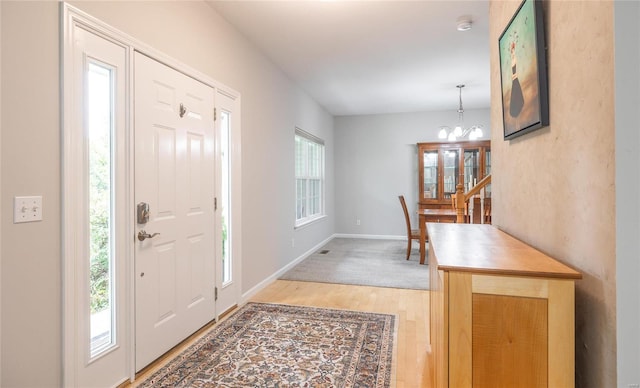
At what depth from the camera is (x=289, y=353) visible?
7.45 ft

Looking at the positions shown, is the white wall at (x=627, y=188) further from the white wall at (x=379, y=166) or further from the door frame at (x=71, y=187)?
the white wall at (x=379, y=166)

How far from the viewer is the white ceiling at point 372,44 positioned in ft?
9.27

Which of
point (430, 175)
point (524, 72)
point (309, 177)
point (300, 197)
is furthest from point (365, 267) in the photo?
point (524, 72)

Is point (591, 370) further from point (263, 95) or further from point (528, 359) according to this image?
point (263, 95)

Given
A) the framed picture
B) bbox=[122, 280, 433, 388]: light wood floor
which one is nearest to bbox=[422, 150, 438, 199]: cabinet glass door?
bbox=[122, 280, 433, 388]: light wood floor

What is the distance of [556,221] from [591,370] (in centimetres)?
53

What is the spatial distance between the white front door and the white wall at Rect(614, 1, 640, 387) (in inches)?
88.4

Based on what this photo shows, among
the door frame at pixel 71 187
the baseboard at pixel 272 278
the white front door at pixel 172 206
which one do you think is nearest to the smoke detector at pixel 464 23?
the white front door at pixel 172 206

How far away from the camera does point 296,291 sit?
11.9 ft

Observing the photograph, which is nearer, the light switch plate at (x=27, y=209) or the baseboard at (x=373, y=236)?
the light switch plate at (x=27, y=209)

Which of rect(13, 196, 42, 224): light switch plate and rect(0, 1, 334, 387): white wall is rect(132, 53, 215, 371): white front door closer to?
rect(0, 1, 334, 387): white wall

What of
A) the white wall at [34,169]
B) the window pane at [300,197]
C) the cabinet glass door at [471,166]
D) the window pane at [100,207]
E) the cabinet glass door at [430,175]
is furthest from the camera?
the cabinet glass door at [430,175]

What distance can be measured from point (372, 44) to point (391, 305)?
106 inches

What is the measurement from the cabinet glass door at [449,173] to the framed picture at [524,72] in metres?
4.59
